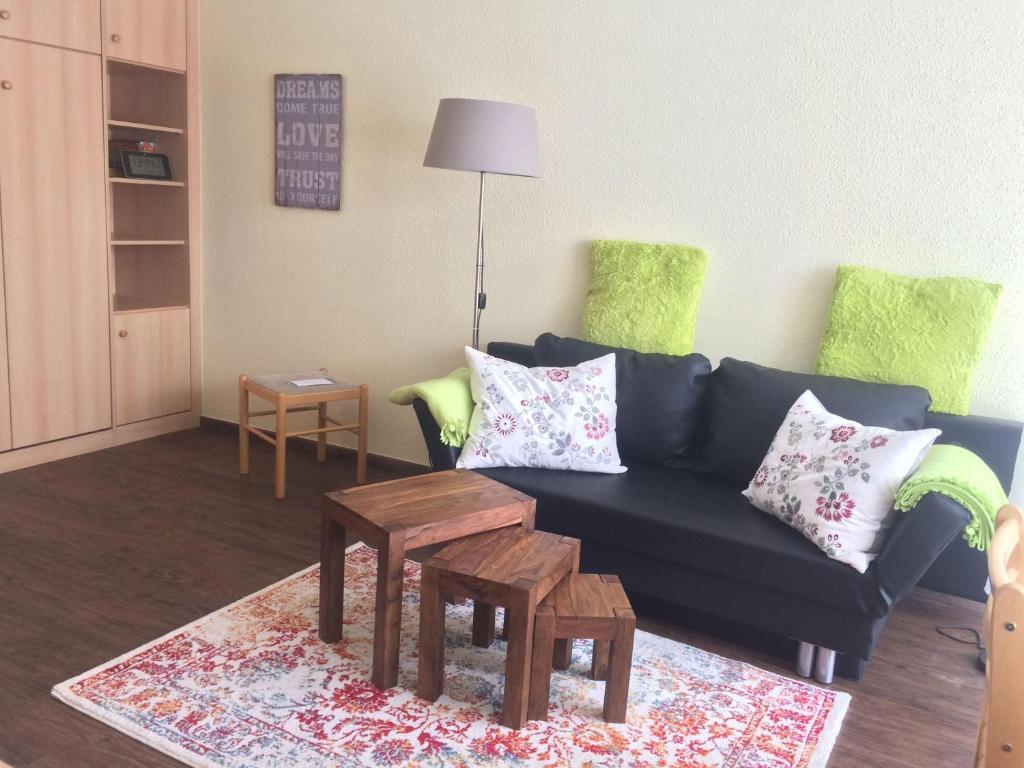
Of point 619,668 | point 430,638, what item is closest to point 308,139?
point 430,638

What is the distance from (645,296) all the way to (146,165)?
2543 mm

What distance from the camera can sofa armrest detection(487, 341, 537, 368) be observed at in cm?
341

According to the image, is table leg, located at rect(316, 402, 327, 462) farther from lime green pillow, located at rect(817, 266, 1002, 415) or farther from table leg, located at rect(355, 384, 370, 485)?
lime green pillow, located at rect(817, 266, 1002, 415)

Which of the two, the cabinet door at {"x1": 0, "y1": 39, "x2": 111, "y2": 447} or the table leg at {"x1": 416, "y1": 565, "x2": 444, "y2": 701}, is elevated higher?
the cabinet door at {"x1": 0, "y1": 39, "x2": 111, "y2": 447}

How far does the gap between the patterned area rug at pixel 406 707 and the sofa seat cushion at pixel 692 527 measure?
0.28 meters

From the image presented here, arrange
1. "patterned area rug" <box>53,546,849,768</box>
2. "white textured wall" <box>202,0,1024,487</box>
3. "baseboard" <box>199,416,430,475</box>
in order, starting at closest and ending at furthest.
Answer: "patterned area rug" <box>53,546,849,768</box>
"white textured wall" <box>202,0,1024,487</box>
"baseboard" <box>199,416,430,475</box>

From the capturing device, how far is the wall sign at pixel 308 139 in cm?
397

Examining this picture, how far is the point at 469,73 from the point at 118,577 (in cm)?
238

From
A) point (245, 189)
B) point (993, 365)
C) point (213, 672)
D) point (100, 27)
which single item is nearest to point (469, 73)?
point (245, 189)

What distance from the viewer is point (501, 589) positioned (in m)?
2.07

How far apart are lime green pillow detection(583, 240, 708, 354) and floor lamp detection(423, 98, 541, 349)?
49 centimetres

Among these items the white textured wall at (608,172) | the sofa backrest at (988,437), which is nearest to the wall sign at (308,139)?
the white textured wall at (608,172)

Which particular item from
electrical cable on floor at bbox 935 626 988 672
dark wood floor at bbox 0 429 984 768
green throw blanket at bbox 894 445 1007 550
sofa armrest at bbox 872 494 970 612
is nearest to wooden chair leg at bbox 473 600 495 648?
dark wood floor at bbox 0 429 984 768

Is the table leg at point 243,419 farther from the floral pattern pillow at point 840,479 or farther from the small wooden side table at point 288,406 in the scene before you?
the floral pattern pillow at point 840,479
